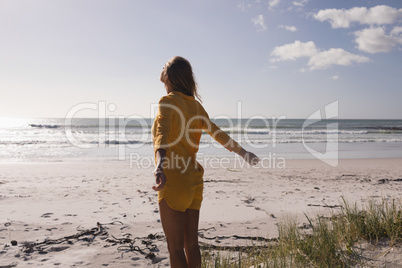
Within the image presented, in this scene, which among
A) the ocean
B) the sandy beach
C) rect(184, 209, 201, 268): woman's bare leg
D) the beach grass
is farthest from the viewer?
the ocean

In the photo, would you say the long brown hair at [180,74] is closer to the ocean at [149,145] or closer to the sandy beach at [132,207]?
the sandy beach at [132,207]

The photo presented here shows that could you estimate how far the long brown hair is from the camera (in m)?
2.11

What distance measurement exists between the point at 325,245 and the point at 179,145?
1.82m

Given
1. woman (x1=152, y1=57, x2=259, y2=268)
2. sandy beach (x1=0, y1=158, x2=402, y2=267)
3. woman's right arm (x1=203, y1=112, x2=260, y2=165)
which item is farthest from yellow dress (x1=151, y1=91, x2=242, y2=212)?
sandy beach (x1=0, y1=158, x2=402, y2=267)

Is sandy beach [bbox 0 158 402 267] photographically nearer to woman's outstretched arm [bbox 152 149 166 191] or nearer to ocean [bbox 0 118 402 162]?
woman's outstretched arm [bbox 152 149 166 191]

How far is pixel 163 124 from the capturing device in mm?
1914

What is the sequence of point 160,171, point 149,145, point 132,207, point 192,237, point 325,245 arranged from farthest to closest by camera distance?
point 149,145 < point 132,207 < point 325,245 < point 192,237 < point 160,171

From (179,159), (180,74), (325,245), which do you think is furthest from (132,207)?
(180,74)

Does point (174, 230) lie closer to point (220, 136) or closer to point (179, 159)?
point (179, 159)

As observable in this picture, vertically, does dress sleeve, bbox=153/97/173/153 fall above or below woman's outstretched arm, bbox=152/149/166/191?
above

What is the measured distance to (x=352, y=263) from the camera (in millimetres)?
2795

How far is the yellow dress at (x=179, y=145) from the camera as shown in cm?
194

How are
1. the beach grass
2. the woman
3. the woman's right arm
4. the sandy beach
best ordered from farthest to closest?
the sandy beach
the beach grass
the woman's right arm
the woman

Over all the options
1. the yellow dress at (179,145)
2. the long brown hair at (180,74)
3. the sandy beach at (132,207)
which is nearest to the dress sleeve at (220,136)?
the yellow dress at (179,145)
